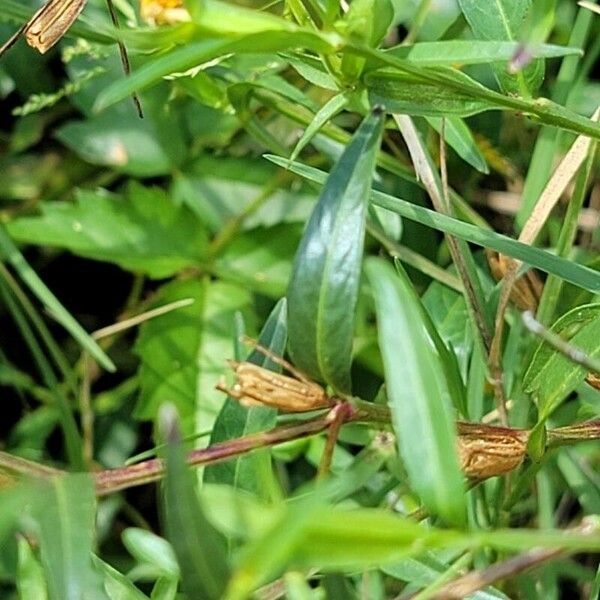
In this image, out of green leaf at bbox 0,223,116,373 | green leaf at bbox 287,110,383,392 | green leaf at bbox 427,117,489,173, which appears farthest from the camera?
green leaf at bbox 0,223,116,373

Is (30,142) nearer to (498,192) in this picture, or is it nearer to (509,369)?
(498,192)

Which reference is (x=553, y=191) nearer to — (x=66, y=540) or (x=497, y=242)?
(x=497, y=242)

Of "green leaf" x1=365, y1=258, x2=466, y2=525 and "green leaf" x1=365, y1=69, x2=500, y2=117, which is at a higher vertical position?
"green leaf" x1=365, y1=69, x2=500, y2=117

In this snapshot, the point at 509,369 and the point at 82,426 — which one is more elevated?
the point at 509,369

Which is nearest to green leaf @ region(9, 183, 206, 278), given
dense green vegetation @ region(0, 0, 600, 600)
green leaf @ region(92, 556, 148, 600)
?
dense green vegetation @ region(0, 0, 600, 600)

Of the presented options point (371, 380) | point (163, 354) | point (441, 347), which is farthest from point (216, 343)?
point (441, 347)

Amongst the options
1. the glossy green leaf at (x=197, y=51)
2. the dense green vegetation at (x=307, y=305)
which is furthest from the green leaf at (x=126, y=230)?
the glossy green leaf at (x=197, y=51)

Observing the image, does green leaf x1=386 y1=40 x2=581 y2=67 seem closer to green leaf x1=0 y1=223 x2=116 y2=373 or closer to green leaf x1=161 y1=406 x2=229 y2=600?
green leaf x1=161 y1=406 x2=229 y2=600
